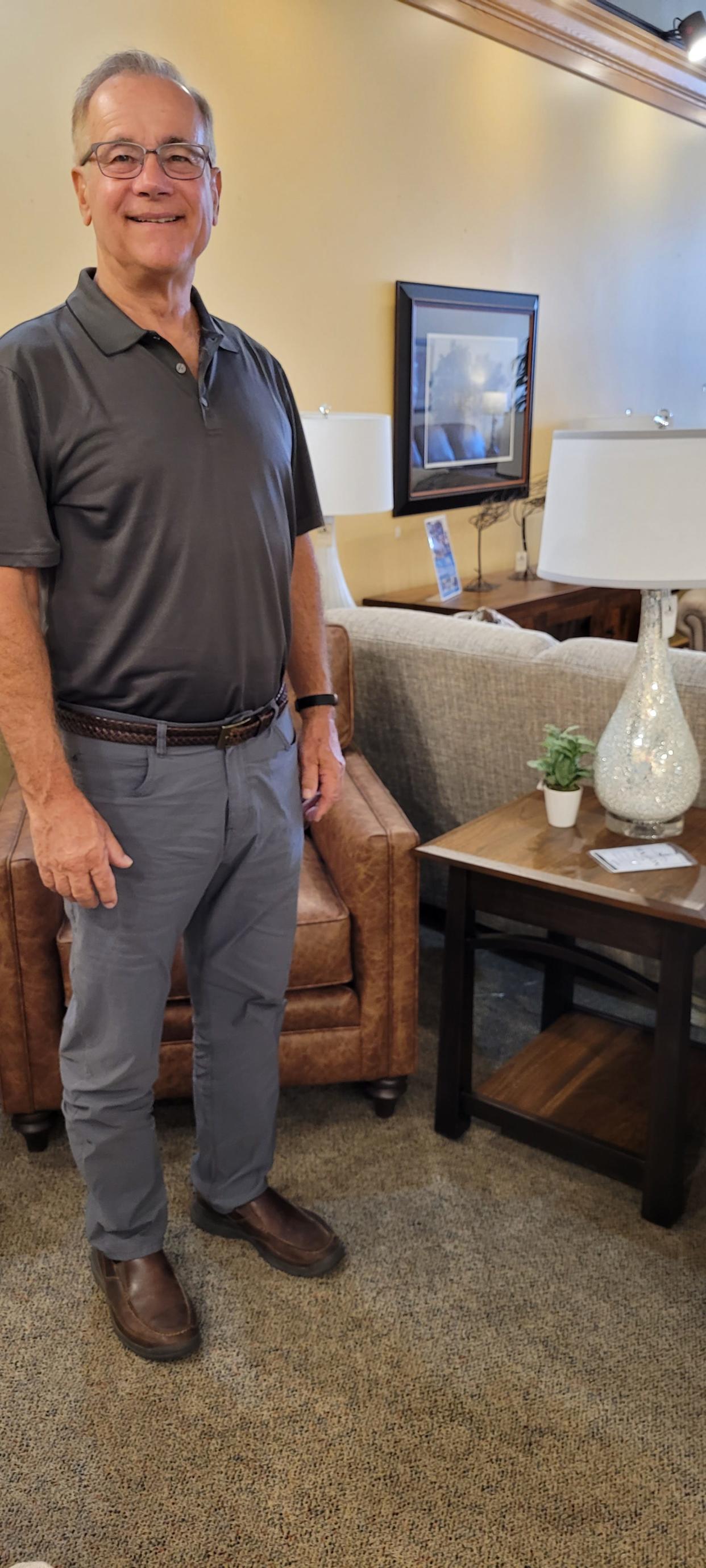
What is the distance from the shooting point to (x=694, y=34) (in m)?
4.87

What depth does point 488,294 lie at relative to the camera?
434cm

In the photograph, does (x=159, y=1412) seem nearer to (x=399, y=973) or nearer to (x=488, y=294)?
(x=399, y=973)

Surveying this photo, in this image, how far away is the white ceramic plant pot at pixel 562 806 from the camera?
78.3 inches

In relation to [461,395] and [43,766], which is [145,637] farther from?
[461,395]

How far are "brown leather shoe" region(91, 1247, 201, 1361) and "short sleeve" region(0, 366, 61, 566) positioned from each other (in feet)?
3.36

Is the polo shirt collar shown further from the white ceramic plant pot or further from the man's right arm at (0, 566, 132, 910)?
the white ceramic plant pot

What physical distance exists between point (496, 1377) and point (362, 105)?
369 centimetres

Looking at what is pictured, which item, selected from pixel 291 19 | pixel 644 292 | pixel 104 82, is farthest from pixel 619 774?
pixel 644 292

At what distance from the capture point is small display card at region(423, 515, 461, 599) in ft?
13.1

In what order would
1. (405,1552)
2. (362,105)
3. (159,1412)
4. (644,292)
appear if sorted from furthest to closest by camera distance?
(644,292), (362,105), (159,1412), (405,1552)

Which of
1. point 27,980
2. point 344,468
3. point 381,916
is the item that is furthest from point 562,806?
point 344,468

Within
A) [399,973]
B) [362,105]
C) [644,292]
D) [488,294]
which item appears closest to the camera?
[399,973]

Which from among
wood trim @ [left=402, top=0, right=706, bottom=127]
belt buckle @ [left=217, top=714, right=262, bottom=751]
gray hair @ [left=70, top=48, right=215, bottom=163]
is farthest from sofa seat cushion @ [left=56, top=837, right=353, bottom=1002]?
wood trim @ [left=402, top=0, right=706, bottom=127]

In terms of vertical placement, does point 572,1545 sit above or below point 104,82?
below
